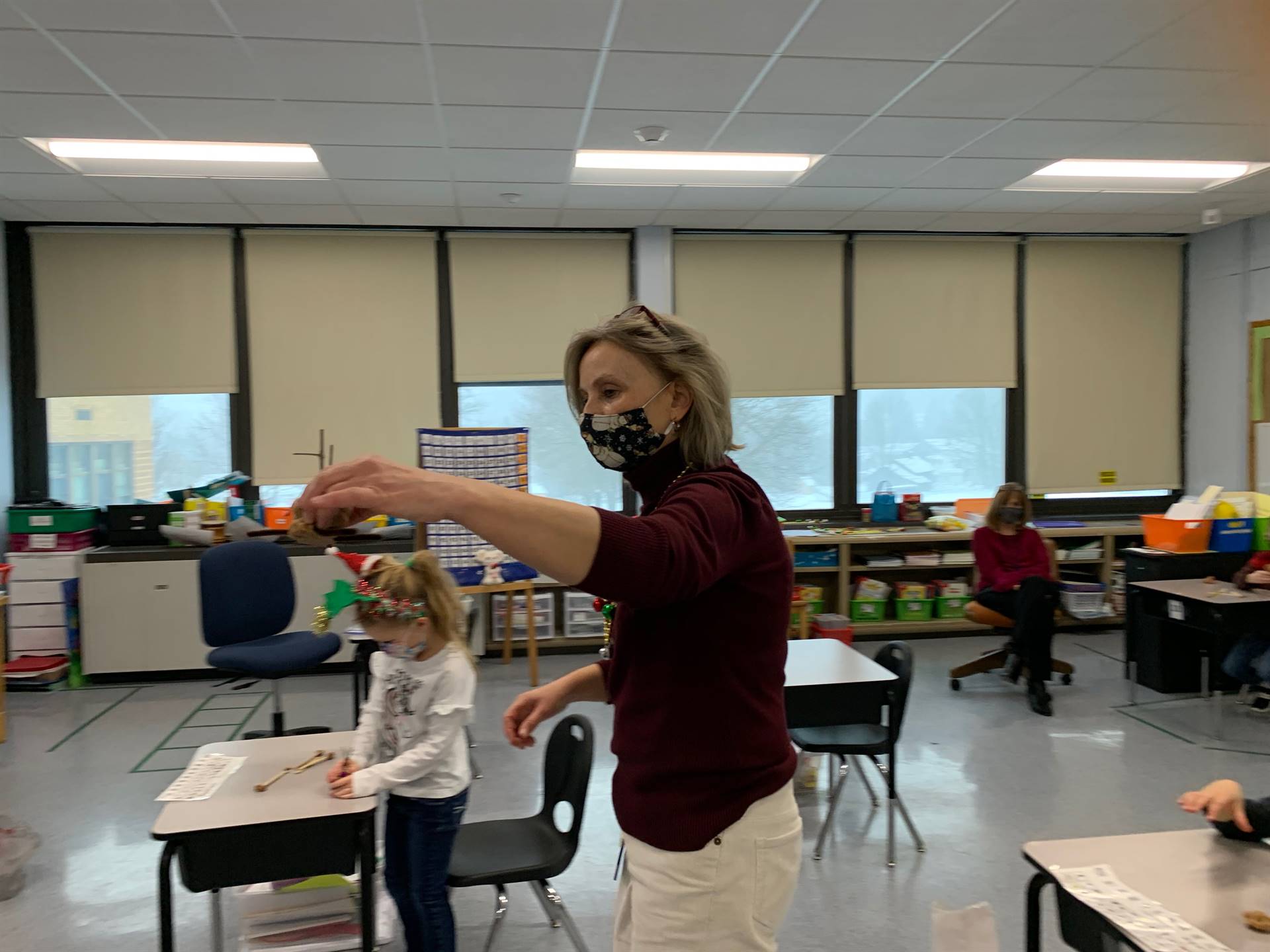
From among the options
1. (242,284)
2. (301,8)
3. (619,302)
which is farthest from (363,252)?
(301,8)

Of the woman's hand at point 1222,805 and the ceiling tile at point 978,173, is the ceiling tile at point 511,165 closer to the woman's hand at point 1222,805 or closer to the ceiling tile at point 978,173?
the ceiling tile at point 978,173

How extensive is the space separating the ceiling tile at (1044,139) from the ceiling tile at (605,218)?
2.11 metres

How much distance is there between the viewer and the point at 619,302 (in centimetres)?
646

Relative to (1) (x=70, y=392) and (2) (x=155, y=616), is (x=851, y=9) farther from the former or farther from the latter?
(1) (x=70, y=392)

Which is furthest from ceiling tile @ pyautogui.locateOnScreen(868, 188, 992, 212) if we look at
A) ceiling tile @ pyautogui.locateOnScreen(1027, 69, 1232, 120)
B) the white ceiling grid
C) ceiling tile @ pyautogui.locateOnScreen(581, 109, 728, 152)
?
ceiling tile @ pyautogui.locateOnScreen(581, 109, 728, 152)

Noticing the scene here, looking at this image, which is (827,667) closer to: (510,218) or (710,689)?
(710,689)

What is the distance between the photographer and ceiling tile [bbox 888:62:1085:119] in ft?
11.7

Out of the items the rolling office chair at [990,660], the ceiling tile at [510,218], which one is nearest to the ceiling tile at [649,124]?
the ceiling tile at [510,218]

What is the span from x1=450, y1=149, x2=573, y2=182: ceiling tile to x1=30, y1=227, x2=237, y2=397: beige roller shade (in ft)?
7.36

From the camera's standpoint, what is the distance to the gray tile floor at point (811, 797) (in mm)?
2812

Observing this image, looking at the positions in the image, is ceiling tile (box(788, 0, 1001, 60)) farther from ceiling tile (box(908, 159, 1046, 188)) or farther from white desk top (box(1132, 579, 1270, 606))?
white desk top (box(1132, 579, 1270, 606))

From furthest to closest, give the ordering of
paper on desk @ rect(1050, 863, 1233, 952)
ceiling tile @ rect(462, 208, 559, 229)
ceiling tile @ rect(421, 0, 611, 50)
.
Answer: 1. ceiling tile @ rect(462, 208, 559, 229)
2. ceiling tile @ rect(421, 0, 611, 50)
3. paper on desk @ rect(1050, 863, 1233, 952)

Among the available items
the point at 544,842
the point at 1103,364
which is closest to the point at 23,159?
the point at 544,842

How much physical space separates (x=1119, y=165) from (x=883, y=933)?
4.56 m
